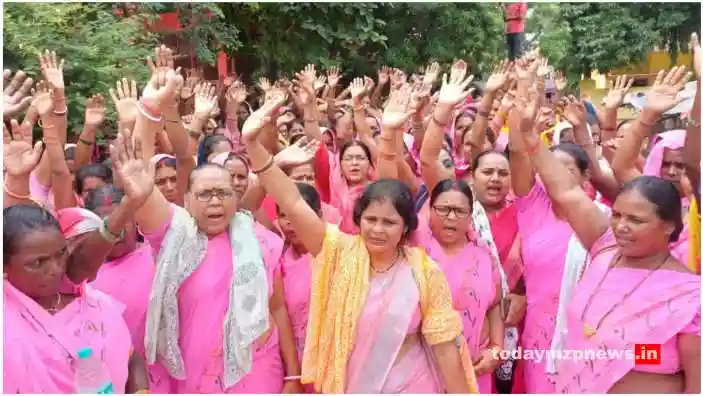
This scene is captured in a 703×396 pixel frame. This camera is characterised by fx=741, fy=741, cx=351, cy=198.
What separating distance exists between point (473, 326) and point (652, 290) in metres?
0.91

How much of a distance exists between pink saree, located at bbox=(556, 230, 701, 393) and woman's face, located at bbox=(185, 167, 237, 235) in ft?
4.24

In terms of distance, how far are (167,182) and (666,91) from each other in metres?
2.31

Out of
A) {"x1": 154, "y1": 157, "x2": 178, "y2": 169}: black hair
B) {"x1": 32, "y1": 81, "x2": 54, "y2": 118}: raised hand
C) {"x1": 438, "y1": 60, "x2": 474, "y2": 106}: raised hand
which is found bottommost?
{"x1": 154, "y1": 157, "x2": 178, "y2": 169}: black hair

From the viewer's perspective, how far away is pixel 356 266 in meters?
2.52

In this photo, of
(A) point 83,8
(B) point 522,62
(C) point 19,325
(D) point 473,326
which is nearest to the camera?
(C) point 19,325

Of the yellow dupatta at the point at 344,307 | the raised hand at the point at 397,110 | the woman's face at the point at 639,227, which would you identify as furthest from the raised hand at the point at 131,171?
the woman's face at the point at 639,227

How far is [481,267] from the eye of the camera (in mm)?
3158

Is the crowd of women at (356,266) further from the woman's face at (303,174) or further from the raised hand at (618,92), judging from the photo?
the raised hand at (618,92)

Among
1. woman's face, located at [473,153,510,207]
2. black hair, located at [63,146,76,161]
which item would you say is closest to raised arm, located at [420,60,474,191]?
woman's face, located at [473,153,510,207]

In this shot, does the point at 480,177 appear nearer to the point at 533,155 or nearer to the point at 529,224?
the point at 529,224

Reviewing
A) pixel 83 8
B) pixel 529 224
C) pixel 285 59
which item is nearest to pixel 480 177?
pixel 529 224

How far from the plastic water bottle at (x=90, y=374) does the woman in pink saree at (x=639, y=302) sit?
1.56 metres

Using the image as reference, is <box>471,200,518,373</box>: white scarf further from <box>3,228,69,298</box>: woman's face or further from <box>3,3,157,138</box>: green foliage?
<box>3,3,157,138</box>: green foliage

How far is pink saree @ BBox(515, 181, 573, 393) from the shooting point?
331 cm
